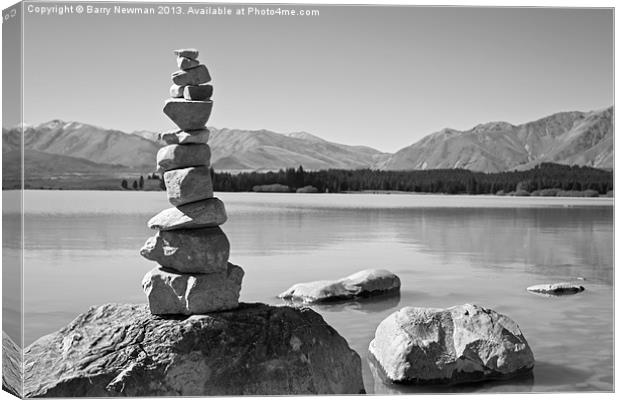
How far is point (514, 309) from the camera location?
1700cm

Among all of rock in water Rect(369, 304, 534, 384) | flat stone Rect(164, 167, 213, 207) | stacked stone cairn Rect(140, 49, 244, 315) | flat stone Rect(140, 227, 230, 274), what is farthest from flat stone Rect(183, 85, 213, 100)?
rock in water Rect(369, 304, 534, 384)

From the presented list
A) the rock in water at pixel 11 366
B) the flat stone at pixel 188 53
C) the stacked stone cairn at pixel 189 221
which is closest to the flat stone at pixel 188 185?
the stacked stone cairn at pixel 189 221

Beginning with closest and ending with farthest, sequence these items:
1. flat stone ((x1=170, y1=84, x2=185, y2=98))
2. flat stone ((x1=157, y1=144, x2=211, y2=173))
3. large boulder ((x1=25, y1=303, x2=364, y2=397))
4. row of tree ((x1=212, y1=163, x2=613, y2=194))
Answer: large boulder ((x1=25, y1=303, x2=364, y2=397)) → flat stone ((x1=157, y1=144, x2=211, y2=173)) → flat stone ((x1=170, y1=84, x2=185, y2=98)) → row of tree ((x1=212, y1=163, x2=613, y2=194))

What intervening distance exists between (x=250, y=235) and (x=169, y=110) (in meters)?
13.2

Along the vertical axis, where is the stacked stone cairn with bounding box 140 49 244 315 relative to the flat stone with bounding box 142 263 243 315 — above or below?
above

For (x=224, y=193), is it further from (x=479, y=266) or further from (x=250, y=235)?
(x=479, y=266)

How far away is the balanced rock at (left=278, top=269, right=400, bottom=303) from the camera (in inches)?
A: 673

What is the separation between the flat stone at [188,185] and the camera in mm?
10617

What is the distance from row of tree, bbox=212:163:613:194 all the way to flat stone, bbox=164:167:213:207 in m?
8.30

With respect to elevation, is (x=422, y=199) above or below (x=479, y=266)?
above

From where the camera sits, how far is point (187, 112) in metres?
10.6

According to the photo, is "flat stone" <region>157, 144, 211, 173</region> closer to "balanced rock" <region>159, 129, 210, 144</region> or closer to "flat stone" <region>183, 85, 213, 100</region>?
"balanced rock" <region>159, 129, 210, 144</region>

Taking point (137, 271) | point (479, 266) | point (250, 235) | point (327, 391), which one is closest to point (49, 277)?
point (137, 271)

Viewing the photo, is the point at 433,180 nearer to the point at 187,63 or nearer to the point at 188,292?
the point at 187,63
